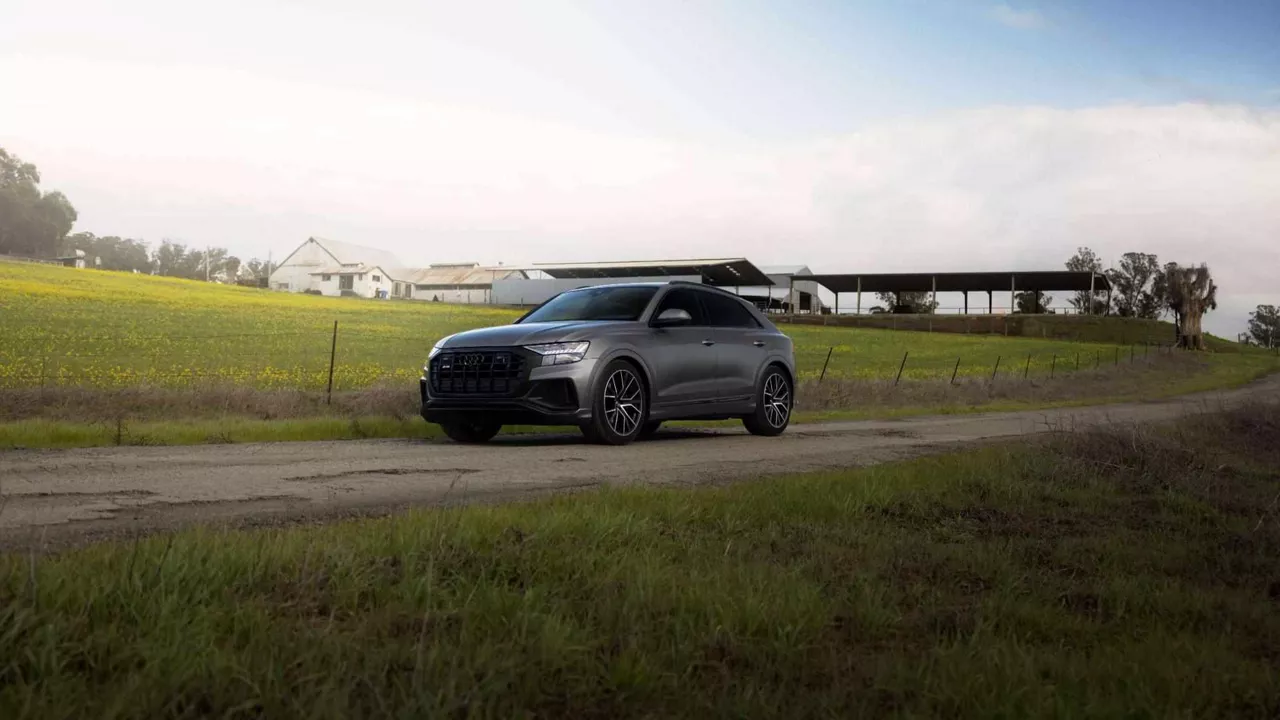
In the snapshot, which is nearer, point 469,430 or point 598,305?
point 469,430

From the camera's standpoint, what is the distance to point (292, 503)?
6.28 m

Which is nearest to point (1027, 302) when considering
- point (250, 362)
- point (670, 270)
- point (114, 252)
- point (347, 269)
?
point (670, 270)

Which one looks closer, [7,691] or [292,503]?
[7,691]

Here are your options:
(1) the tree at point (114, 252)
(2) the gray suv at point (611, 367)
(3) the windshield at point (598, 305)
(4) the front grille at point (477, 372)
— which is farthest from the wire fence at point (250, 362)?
(1) the tree at point (114, 252)

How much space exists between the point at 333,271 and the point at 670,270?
127 feet

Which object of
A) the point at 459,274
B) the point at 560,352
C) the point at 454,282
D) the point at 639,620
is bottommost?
the point at 639,620

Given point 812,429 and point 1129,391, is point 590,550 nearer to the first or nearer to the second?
point 812,429

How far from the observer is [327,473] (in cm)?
795

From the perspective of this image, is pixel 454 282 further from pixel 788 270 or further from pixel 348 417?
pixel 348 417

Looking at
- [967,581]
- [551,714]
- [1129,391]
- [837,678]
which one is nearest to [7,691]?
[551,714]

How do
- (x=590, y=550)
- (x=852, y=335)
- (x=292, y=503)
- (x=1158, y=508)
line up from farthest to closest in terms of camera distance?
(x=852, y=335) < (x=1158, y=508) < (x=292, y=503) < (x=590, y=550)

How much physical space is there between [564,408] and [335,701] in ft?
26.0

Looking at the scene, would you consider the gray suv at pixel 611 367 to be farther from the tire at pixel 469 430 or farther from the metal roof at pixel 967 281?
the metal roof at pixel 967 281

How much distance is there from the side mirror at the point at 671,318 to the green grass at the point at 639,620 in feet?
18.2
